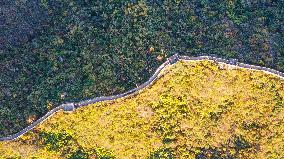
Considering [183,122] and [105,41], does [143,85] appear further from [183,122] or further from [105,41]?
[105,41]

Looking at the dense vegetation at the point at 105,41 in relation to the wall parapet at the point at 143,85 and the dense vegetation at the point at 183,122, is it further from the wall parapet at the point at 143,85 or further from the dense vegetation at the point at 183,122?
the dense vegetation at the point at 183,122

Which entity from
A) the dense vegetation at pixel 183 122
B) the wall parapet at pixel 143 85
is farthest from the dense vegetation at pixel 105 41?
the dense vegetation at pixel 183 122

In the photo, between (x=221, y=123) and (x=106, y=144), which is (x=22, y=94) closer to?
(x=106, y=144)

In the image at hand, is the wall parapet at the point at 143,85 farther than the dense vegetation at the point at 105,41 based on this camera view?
No

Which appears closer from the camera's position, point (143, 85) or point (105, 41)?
point (143, 85)

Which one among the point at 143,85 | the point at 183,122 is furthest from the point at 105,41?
the point at 183,122

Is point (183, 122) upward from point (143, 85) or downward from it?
downward
